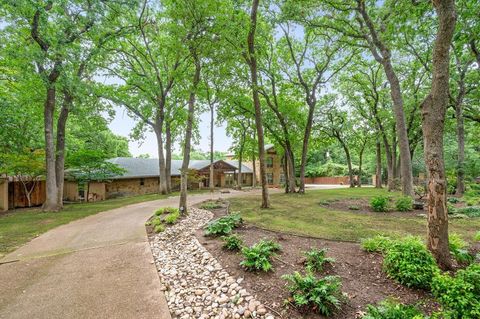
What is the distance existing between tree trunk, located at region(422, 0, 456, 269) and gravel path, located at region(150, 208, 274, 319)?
314cm

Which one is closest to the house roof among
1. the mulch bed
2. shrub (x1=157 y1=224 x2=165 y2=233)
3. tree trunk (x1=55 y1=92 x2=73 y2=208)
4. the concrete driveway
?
tree trunk (x1=55 y1=92 x2=73 y2=208)

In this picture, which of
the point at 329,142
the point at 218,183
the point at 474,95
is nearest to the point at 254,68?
the point at 474,95

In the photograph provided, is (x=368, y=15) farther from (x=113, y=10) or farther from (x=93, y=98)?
(x=93, y=98)

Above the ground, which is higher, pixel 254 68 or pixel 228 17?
pixel 228 17

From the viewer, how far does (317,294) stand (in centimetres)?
280

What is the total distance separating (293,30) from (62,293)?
1691cm

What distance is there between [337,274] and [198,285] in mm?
2374

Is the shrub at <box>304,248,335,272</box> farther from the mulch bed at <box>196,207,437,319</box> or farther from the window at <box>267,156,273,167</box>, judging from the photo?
the window at <box>267,156,273,167</box>

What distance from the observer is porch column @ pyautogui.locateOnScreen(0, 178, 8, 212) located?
12359 mm

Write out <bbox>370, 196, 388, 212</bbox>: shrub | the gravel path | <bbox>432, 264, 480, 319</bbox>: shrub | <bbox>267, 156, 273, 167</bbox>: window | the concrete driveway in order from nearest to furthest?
<bbox>432, 264, 480, 319</bbox>: shrub, the gravel path, the concrete driveway, <bbox>370, 196, 388, 212</bbox>: shrub, <bbox>267, 156, 273, 167</bbox>: window

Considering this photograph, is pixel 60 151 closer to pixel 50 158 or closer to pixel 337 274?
pixel 50 158

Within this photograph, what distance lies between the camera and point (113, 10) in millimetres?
10422

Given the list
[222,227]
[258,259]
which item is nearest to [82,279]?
[222,227]

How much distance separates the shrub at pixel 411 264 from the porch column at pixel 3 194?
60.1 feet
